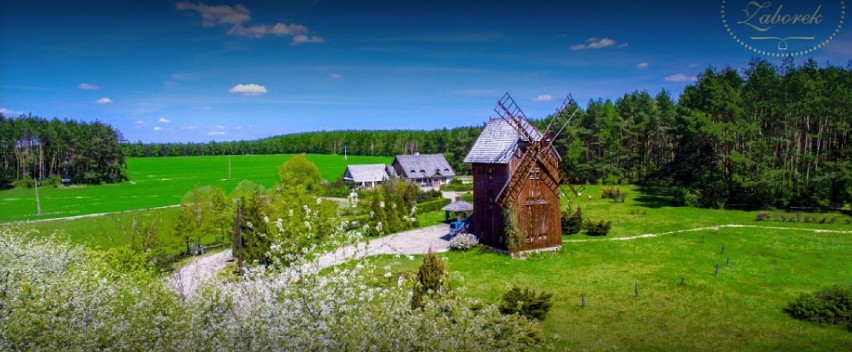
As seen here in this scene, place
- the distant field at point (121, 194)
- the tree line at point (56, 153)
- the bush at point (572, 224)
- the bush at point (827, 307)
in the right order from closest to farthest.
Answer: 1. the bush at point (827, 307)
2. the bush at point (572, 224)
3. the distant field at point (121, 194)
4. the tree line at point (56, 153)

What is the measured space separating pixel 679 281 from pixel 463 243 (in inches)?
546

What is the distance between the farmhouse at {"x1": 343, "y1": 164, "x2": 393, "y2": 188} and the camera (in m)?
80.1

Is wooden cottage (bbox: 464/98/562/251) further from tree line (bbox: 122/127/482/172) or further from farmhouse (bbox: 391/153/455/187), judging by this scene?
tree line (bbox: 122/127/482/172)

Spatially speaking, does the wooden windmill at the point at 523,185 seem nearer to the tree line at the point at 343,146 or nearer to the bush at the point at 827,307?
the bush at the point at 827,307

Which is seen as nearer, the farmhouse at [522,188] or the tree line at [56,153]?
the farmhouse at [522,188]

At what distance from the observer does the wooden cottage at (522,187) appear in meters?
33.4

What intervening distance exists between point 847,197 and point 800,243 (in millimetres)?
18345

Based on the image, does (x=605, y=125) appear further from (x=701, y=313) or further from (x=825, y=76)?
(x=701, y=313)

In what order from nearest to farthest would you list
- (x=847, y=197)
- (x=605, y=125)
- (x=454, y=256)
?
(x=454, y=256)
(x=847, y=197)
(x=605, y=125)

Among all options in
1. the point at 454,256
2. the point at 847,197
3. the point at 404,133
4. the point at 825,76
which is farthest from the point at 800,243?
the point at 404,133

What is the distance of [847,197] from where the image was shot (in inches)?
1810

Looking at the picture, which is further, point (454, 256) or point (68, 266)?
point (454, 256)

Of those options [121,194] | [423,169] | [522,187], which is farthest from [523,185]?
[121,194]

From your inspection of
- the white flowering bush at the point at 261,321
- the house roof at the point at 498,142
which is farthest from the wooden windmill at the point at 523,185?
the white flowering bush at the point at 261,321
